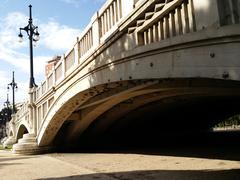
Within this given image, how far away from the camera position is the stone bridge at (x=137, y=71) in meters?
5.32

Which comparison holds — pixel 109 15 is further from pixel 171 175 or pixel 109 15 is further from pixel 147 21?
pixel 171 175

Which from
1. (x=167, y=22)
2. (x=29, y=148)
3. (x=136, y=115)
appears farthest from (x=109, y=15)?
(x=29, y=148)

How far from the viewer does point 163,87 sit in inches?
430

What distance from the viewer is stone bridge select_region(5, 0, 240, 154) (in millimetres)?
5320

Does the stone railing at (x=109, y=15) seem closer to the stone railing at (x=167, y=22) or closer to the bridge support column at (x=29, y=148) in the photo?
the stone railing at (x=167, y=22)

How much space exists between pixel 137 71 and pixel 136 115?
38.2 ft

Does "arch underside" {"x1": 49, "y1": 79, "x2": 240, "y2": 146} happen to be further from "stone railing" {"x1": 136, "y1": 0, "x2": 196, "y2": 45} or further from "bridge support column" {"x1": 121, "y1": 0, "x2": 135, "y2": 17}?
"stone railing" {"x1": 136, "y1": 0, "x2": 196, "y2": 45}

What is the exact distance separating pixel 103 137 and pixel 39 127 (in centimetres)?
A: 398

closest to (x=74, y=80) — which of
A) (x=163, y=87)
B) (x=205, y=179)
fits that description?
(x=163, y=87)

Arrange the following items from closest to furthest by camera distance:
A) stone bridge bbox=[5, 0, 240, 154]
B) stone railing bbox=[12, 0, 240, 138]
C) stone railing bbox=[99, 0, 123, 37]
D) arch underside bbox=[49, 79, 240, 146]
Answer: stone bridge bbox=[5, 0, 240, 154]
stone railing bbox=[12, 0, 240, 138]
stone railing bbox=[99, 0, 123, 37]
arch underside bbox=[49, 79, 240, 146]

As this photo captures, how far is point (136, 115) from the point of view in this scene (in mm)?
19516

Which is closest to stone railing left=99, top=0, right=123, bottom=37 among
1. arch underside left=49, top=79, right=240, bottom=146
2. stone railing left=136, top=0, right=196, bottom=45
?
stone railing left=136, top=0, right=196, bottom=45

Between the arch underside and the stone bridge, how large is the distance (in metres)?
0.06

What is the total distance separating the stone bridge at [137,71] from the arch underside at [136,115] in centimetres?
6
